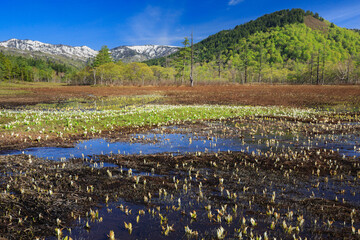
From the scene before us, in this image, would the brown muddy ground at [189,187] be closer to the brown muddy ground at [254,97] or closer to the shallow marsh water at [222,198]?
the shallow marsh water at [222,198]

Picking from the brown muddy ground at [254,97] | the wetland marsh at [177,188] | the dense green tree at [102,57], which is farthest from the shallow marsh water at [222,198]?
the dense green tree at [102,57]

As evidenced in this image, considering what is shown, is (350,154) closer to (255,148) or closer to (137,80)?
(255,148)

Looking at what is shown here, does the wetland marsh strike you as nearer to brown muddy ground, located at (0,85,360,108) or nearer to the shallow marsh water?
the shallow marsh water

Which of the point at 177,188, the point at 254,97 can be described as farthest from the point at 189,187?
the point at 254,97

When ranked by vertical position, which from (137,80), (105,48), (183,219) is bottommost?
(183,219)

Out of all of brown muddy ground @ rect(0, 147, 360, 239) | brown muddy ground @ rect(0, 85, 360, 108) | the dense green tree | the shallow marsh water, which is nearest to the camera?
the shallow marsh water

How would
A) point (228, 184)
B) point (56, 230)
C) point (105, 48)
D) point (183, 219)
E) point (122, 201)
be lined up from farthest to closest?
point (105, 48), point (228, 184), point (122, 201), point (183, 219), point (56, 230)

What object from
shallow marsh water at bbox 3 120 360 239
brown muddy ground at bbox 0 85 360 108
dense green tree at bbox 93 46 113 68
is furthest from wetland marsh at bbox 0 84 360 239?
dense green tree at bbox 93 46 113 68

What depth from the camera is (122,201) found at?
6.52 meters

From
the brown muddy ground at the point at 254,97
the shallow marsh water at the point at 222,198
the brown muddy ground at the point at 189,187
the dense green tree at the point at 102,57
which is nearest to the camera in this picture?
the shallow marsh water at the point at 222,198

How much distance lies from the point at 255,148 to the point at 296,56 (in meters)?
205

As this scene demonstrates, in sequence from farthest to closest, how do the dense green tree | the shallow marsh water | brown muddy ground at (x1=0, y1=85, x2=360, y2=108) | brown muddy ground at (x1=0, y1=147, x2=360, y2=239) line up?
the dense green tree < brown muddy ground at (x1=0, y1=85, x2=360, y2=108) < brown muddy ground at (x1=0, y1=147, x2=360, y2=239) < the shallow marsh water

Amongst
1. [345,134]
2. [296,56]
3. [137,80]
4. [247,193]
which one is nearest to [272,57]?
[296,56]

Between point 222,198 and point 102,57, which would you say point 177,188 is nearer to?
point 222,198
